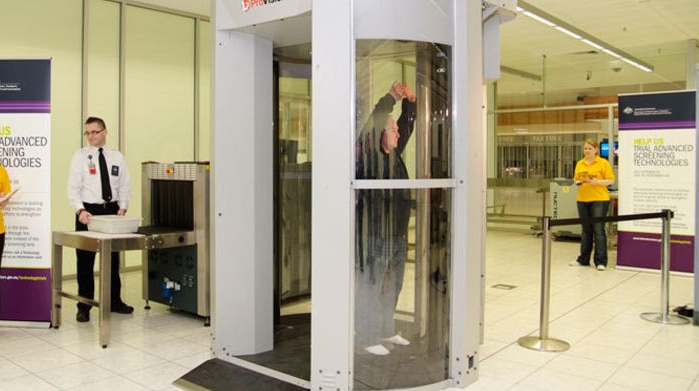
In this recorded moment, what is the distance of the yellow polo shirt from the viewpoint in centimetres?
719

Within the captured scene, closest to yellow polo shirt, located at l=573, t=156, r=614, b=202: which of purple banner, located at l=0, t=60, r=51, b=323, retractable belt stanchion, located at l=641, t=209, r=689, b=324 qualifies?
retractable belt stanchion, located at l=641, t=209, r=689, b=324

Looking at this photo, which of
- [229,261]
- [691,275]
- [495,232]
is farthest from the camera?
[495,232]

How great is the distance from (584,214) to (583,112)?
10.4 m

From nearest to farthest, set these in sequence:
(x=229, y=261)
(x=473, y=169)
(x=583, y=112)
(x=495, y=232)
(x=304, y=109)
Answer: (x=473, y=169) < (x=229, y=261) < (x=304, y=109) < (x=495, y=232) < (x=583, y=112)

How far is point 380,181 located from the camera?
310 cm

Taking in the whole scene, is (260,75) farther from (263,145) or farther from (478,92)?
(478,92)

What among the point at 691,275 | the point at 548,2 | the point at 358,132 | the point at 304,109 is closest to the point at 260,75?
the point at 304,109

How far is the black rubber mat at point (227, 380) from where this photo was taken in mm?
3344

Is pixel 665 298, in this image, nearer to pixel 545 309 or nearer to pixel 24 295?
pixel 545 309

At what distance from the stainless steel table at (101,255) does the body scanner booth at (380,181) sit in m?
0.90

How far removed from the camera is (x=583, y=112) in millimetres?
16812

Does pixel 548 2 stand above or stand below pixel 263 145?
above

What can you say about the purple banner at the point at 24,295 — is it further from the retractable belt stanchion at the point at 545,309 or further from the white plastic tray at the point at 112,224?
the retractable belt stanchion at the point at 545,309

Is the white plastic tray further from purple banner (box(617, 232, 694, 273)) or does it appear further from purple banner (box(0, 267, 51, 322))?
purple banner (box(617, 232, 694, 273))
